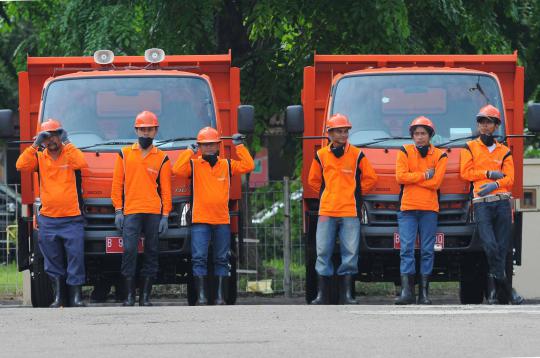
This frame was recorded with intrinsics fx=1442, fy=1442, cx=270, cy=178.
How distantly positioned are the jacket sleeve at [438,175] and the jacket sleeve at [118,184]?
110 inches

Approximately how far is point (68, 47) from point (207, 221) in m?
6.22

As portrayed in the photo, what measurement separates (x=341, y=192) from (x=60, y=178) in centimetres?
267

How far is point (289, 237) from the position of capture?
1841 cm

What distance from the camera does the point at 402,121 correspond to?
46.4 feet

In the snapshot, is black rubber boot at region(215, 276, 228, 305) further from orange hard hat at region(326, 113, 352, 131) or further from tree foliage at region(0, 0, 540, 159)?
tree foliage at region(0, 0, 540, 159)

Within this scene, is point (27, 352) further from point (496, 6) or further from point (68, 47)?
point (496, 6)

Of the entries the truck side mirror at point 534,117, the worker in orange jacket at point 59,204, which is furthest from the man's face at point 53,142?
the truck side mirror at point 534,117

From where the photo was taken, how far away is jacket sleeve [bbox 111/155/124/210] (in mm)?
13516

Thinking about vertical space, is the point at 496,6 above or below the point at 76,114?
above

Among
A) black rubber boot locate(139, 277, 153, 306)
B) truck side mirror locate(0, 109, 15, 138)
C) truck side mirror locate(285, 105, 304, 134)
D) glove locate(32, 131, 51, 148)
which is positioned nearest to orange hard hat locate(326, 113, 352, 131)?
truck side mirror locate(285, 105, 304, 134)

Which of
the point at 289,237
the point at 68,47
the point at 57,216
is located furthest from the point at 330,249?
the point at 68,47

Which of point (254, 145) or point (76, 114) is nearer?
point (76, 114)

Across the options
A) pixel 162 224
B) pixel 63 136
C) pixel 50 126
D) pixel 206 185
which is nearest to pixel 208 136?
pixel 206 185

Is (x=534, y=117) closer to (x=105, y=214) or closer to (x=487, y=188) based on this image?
(x=487, y=188)
